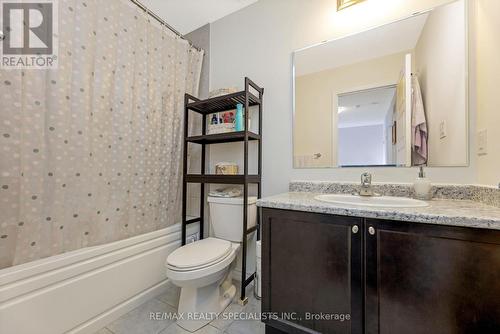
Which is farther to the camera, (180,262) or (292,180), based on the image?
(292,180)

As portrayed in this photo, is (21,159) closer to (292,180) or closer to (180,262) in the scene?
(180,262)

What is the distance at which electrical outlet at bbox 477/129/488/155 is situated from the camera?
102cm

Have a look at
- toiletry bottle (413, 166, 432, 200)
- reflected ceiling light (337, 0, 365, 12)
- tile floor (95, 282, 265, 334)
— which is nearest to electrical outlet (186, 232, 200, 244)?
tile floor (95, 282, 265, 334)

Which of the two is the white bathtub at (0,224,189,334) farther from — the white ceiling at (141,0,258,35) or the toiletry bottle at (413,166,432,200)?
the white ceiling at (141,0,258,35)

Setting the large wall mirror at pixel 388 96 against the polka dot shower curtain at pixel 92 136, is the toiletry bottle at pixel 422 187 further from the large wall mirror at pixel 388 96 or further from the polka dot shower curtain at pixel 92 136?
the polka dot shower curtain at pixel 92 136

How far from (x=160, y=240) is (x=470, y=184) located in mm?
2027

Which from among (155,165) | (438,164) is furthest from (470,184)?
(155,165)

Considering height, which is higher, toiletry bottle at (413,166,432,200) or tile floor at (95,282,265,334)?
toiletry bottle at (413,166,432,200)

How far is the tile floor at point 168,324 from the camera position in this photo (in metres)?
1.23

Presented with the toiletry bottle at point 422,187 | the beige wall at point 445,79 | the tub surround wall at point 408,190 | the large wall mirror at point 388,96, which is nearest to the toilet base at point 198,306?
the tub surround wall at point 408,190

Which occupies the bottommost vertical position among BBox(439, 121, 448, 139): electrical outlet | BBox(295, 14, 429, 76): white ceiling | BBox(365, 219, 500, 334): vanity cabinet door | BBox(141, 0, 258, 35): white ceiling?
BBox(365, 219, 500, 334): vanity cabinet door

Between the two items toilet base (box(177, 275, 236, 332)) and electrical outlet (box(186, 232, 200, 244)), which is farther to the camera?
Answer: electrical outlet (box(186, 232, 200, 244))

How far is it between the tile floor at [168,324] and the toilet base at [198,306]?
1.3 inches

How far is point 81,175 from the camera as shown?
3.92ft
